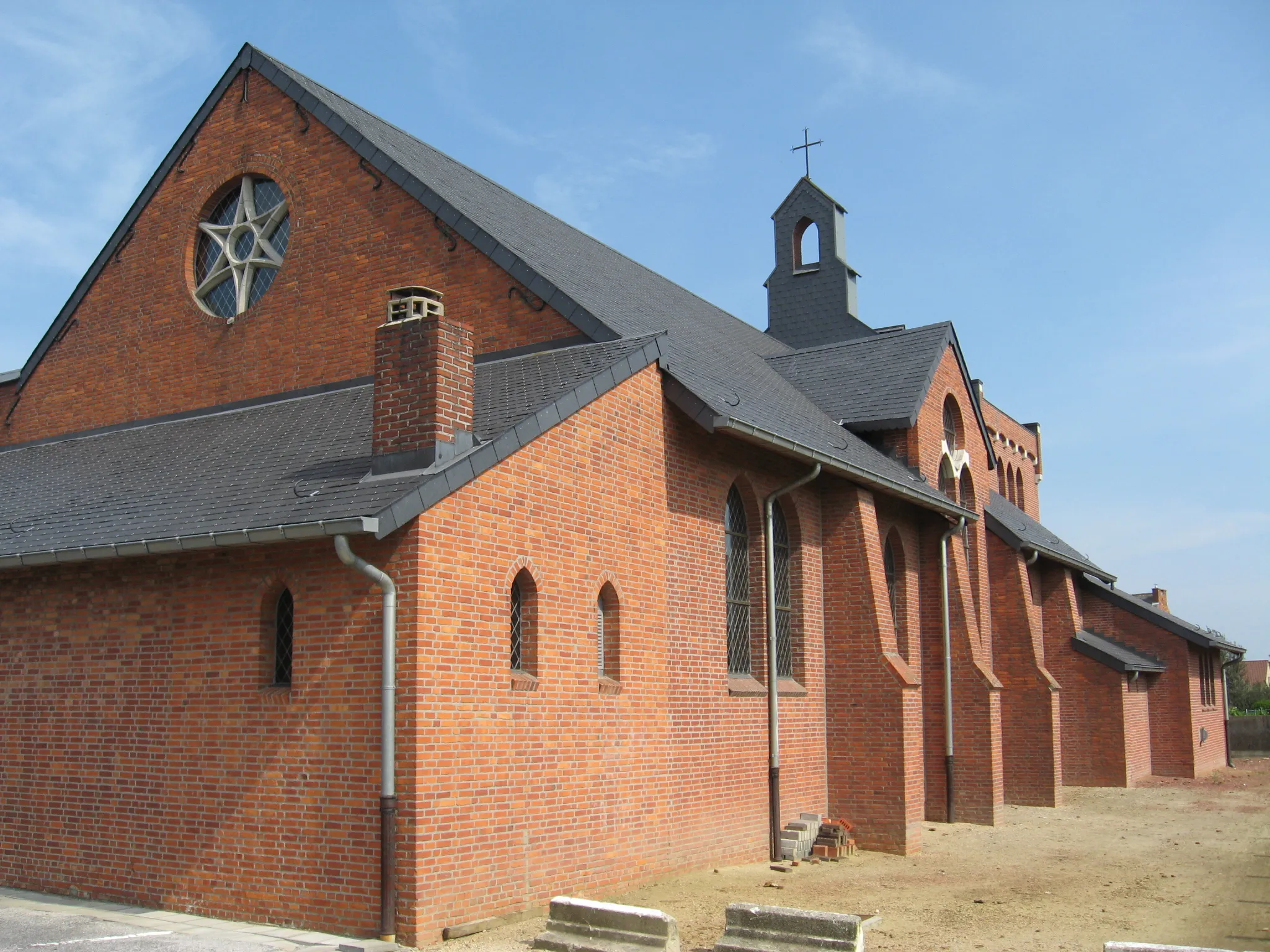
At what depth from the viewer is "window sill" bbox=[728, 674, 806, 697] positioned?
14.1 meters

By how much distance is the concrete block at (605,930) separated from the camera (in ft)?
28.0

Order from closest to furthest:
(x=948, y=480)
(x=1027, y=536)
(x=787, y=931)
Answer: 1. (x=787, y=931)
2. (x=948, y=480)
3. (x=1027, y=536)

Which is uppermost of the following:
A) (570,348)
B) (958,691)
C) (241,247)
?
(241,247)

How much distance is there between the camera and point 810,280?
29.3 m

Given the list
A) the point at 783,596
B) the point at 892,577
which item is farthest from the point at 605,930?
the point at 892,577

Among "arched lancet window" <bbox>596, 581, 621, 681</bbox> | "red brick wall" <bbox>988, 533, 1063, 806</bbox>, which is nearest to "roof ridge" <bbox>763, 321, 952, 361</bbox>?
"red brick wall" <bbox>988, 533, 1063, 806</bbox>

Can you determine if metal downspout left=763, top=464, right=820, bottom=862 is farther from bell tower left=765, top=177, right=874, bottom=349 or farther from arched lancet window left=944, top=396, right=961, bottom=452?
bell tower left=765, top=177, right=874, bottom=349

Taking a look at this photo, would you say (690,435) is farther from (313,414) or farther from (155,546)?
(155,546)

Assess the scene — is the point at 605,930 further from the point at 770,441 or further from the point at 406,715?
the point at 770,441

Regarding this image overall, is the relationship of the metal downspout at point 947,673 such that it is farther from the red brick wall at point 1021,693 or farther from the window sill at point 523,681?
the window sill at point 523,681

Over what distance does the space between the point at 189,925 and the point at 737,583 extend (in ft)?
24.2

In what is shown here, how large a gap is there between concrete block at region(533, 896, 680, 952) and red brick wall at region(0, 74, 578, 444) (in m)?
6.85

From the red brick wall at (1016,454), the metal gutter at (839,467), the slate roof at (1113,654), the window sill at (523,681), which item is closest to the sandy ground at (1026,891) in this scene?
the window sill at (523,681)

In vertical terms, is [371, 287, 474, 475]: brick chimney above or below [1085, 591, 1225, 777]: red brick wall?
above
